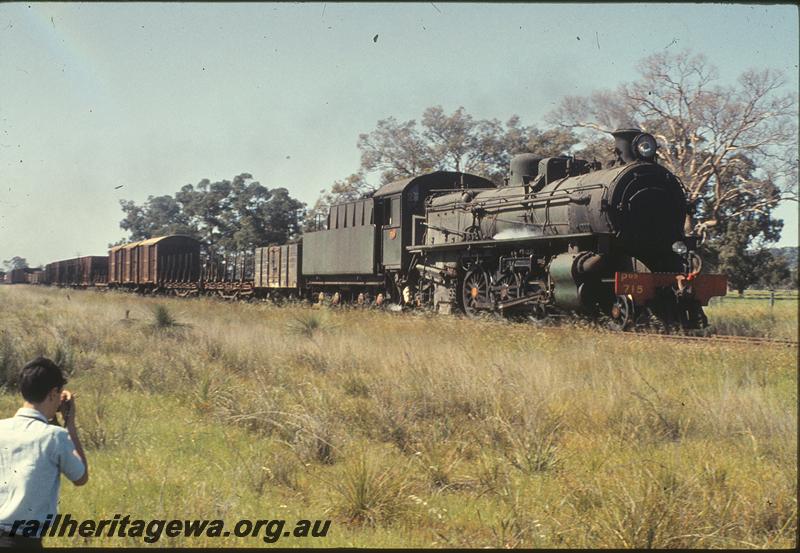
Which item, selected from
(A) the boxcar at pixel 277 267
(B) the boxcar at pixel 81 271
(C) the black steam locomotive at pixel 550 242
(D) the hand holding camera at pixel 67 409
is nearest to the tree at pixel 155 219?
(B) the boxcar at pixel 81 271

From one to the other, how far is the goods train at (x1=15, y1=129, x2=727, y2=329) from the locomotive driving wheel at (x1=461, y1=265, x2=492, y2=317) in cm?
3

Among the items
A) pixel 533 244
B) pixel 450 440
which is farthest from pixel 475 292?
pixel 450 440

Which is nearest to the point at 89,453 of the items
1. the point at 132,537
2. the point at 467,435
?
the point at 132,537

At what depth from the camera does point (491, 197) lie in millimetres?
16094

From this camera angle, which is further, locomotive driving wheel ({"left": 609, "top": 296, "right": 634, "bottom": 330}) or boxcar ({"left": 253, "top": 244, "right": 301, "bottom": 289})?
A: boxcar ({"left": 253, "top": 244, "right": 301, "bottom": 289})

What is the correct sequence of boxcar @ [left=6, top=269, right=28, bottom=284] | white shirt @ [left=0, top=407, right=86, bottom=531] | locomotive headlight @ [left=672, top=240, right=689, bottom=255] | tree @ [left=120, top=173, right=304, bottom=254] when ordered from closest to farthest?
white shirt @ [left=0, top=407, right=86, bottom=531] < locomotive headlight @ [left=672, top=240, right=689, bottom=255] < tree @ [left=120, top=173, right=304, bottom=254] < boxcar @ [left=6, top=269, right=28, bottom=284]

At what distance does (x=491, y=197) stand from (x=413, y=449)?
10906 mm

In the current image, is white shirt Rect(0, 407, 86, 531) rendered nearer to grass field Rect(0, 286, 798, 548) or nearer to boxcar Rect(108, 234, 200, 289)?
grass field Rect(0, 286, 798, 548)

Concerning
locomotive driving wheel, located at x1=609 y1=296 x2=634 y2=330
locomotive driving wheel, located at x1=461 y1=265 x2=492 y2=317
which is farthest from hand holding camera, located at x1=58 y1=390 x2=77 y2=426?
locomotive driving wheel, located at x1=461 y1=265 x2=492 y2=317

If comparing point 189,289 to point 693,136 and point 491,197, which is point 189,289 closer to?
point 491,197

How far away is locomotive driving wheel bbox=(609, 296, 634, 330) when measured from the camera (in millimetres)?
12633

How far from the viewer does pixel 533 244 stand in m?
14.3

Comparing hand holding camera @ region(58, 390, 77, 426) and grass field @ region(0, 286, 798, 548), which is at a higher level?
hand holding camera @ region(58, 390, 77, 426)

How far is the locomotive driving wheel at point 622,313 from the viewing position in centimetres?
1263
